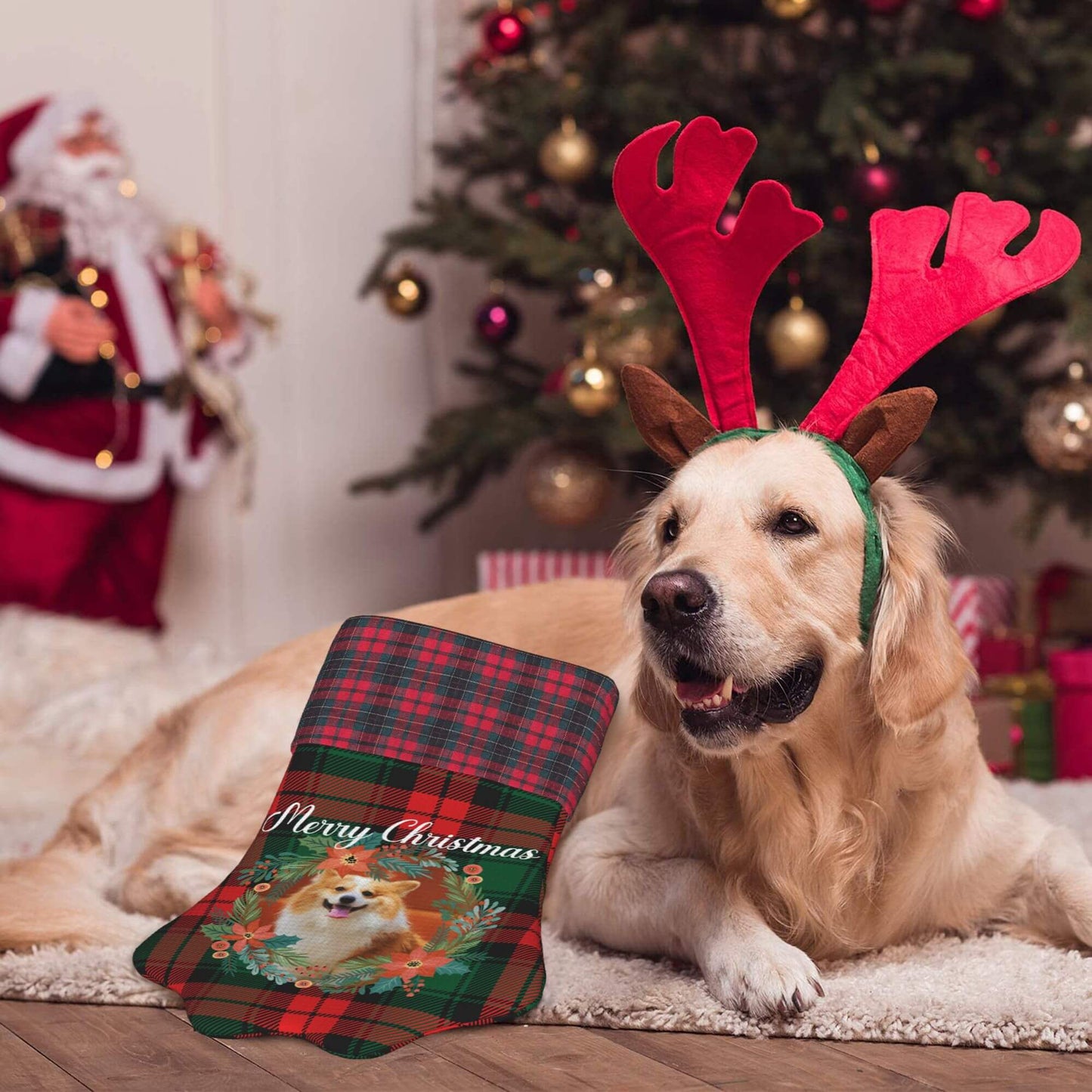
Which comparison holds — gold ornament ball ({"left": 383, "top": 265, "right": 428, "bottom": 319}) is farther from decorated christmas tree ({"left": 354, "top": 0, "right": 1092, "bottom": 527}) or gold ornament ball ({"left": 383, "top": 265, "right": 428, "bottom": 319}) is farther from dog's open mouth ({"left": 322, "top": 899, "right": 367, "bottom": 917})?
dog's open mouth ({"left": 322, "top": 899, "right": 367, "bottom": 917})

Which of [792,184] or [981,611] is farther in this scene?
[981,611]

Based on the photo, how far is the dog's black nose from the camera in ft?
4.98

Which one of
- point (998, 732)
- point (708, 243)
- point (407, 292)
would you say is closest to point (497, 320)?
point (407, 292)

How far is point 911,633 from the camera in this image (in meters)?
1.63

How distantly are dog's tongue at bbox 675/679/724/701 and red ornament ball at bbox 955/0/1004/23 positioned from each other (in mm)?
2193

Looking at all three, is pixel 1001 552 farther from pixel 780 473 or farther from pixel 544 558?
pixel 780 473

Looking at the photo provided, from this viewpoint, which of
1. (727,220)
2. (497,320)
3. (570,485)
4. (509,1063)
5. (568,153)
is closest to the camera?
(509,1063)

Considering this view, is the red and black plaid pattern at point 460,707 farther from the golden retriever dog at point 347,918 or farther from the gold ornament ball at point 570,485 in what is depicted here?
the gold ornament ball at point 570,485

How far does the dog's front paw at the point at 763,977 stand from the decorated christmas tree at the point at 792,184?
1.76 metres

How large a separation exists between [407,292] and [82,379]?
925 mm

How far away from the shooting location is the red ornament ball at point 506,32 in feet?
11.5

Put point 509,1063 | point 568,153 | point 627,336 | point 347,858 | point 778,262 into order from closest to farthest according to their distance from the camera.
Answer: point 509,1063
point 347,858
point 778,262
point 627,336
point 568,153

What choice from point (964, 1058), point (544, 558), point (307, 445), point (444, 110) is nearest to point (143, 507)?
point (307, 445)

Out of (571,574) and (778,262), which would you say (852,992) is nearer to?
(778,262)
